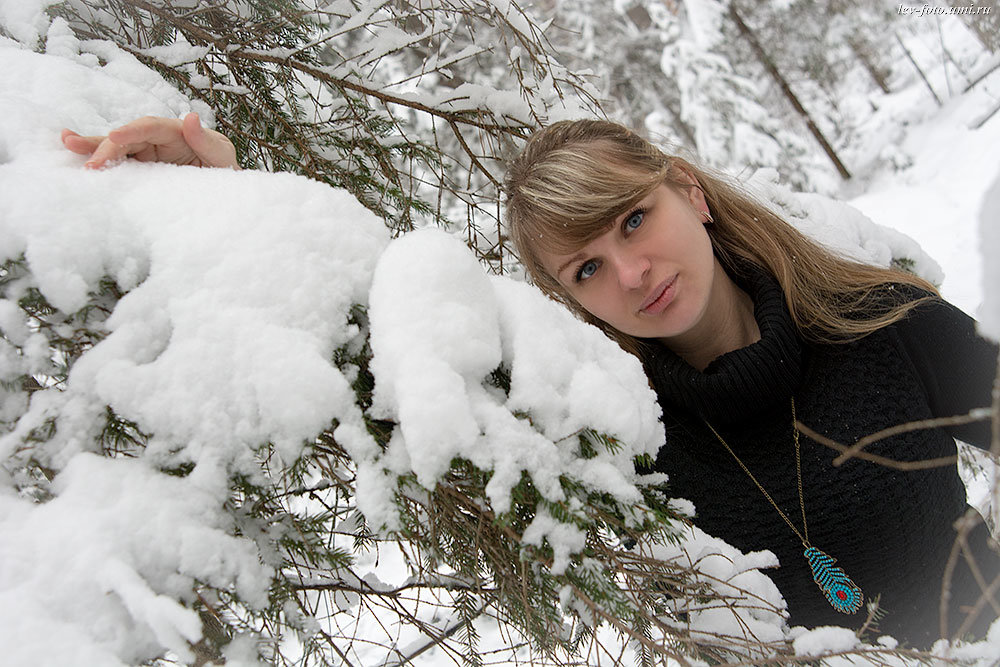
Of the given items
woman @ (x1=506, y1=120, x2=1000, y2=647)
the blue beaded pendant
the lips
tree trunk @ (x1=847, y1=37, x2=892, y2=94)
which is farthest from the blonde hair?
tree trunk @ (x1=847, y1=37, x2=892, y2=94)

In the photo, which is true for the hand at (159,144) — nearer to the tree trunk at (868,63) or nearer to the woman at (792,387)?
the woman at (792,387)

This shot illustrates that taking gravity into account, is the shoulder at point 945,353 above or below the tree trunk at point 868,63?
below

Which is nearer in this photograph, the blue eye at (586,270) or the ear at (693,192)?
the blue eye at (586,270)

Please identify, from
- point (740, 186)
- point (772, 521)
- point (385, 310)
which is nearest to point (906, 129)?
point (740, 186)

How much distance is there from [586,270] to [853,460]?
1027 mm

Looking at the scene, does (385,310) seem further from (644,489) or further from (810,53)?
(810,53)

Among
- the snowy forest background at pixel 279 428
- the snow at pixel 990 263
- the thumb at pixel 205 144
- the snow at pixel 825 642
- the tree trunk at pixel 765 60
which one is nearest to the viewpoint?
the snow at pixel 990 263

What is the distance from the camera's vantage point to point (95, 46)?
6.09 feet

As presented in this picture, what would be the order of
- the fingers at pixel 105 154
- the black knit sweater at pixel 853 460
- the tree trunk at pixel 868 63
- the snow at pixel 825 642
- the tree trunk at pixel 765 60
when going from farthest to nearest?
the tree trunk at pixel 868 63
the tree trunk at pixel 765 60
the black knit sweater at pixel 853 460
the fingers at pixel 105 154
the snow at pixel 825 642

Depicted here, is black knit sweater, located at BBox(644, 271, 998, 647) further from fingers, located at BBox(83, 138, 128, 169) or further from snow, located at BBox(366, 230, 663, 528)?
fingers, located at BBox(83, 138, 128, 169)

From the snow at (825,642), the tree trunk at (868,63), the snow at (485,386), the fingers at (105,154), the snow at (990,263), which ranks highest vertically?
the tree trunk at (868,63)

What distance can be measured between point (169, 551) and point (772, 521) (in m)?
1.73

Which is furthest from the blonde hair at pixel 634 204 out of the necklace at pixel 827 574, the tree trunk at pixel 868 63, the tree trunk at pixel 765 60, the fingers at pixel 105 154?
the tree trunk at pixel 868 63

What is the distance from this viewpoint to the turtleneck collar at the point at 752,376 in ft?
5.72
